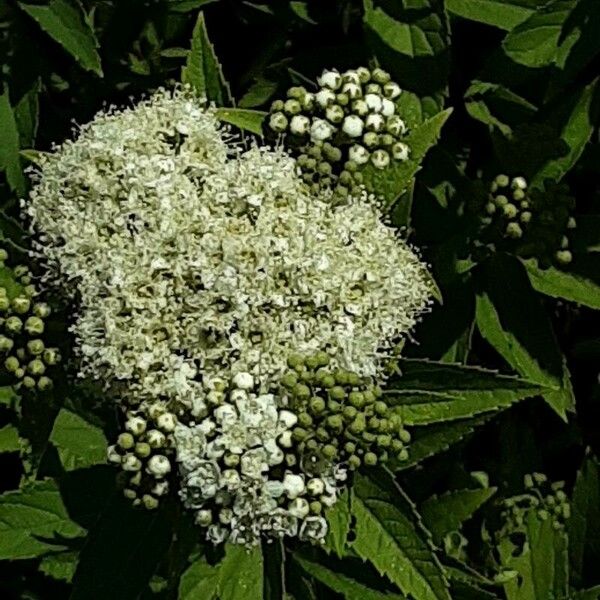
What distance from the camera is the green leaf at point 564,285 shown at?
13.0 feet

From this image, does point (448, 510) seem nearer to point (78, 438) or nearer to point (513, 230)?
point (513, 230)

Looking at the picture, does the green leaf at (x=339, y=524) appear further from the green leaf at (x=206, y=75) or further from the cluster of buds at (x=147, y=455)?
the green leaf at (x=206, y=75)

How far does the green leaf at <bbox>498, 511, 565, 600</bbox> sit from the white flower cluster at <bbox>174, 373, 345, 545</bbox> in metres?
1.19

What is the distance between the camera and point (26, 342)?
3.55 metres

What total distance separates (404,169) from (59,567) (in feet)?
5.49

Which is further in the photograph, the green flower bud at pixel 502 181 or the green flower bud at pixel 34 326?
the green flower bud at pixel 502 181

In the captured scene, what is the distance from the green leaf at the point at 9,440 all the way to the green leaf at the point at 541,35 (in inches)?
72.3

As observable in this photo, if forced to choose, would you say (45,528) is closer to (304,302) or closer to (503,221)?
(304,302)

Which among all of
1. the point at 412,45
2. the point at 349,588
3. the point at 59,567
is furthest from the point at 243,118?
the point at 59,567

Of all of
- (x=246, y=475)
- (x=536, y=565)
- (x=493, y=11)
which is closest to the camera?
(x=246, y=475)

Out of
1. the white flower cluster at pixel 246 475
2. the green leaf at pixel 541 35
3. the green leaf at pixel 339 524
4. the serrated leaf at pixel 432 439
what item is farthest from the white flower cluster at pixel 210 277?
the green leaf at pixel 541 35

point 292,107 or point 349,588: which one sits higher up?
point 292,107

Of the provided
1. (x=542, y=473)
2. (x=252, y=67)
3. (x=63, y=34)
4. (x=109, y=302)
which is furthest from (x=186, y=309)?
(x=542, y=473)

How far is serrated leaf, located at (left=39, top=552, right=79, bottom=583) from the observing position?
4.09m
